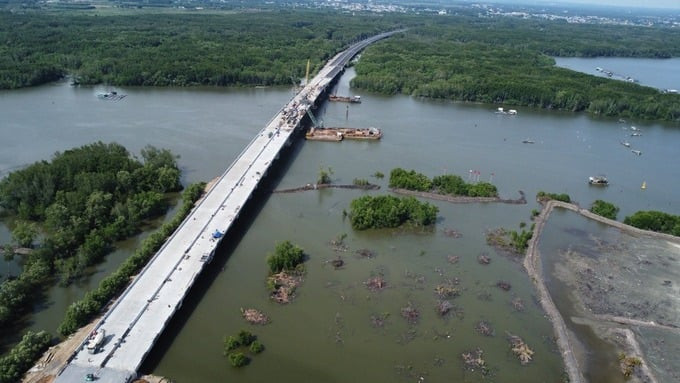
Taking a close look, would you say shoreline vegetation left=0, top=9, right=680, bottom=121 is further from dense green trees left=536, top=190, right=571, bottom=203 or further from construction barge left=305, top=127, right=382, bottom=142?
dense green trees left=536, top=190, right=571, bottom=203

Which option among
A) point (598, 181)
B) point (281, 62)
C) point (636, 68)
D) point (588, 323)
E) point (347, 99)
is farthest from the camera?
point (636, 68)

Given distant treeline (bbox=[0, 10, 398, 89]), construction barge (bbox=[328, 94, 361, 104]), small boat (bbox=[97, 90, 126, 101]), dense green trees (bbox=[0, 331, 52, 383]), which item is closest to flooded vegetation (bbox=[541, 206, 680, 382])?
dense green trees (bbox=[0, 331, 52, 383])

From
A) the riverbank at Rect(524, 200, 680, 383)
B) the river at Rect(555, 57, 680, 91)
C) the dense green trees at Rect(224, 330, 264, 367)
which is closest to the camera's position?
the dense green trees at Rect(224, 330, 264, 367)

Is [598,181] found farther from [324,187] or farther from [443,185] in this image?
[324,187]

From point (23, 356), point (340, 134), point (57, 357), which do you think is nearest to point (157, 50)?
point (340, 134)

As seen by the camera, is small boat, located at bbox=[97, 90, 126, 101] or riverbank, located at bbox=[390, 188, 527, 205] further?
small boat, located at bbox=[97, 90, 126, 101]
